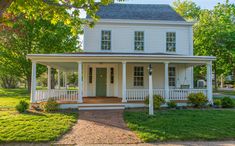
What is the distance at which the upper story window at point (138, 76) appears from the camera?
54.3 ft

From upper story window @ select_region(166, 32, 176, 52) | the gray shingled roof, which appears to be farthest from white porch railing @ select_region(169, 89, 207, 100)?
the gray shingled roof

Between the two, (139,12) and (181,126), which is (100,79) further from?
(181,126)

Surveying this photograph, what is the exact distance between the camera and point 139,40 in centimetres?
1709

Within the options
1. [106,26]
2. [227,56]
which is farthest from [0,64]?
[227,56]

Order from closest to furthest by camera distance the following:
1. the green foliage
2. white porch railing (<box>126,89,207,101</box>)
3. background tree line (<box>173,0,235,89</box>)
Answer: the green foliage → white porch railing (<box>126,89,207,101</box>) → background tree line (<box>173,0,235,89</box>)

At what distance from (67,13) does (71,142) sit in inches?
203

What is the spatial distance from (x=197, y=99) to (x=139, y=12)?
8.85m

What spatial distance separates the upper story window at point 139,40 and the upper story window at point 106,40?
2.06m

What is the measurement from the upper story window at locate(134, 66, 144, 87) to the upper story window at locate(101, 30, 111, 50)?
265 cm

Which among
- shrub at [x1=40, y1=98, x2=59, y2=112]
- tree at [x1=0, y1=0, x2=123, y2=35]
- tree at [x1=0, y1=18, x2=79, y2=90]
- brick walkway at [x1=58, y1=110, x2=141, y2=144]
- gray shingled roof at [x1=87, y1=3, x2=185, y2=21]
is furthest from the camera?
tree at [x1=0, y1=18, x2=79, y2=90]

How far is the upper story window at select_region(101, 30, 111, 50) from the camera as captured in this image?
16.8 m

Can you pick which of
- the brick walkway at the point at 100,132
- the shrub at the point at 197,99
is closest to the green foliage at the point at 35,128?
the brick walkway at the point at 100,132

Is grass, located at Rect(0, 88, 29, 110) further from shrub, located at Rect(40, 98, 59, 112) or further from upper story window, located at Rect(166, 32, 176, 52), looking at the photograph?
upper story window, located at Rect(166, 32, 176, 52)

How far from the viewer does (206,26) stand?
94.5ft
